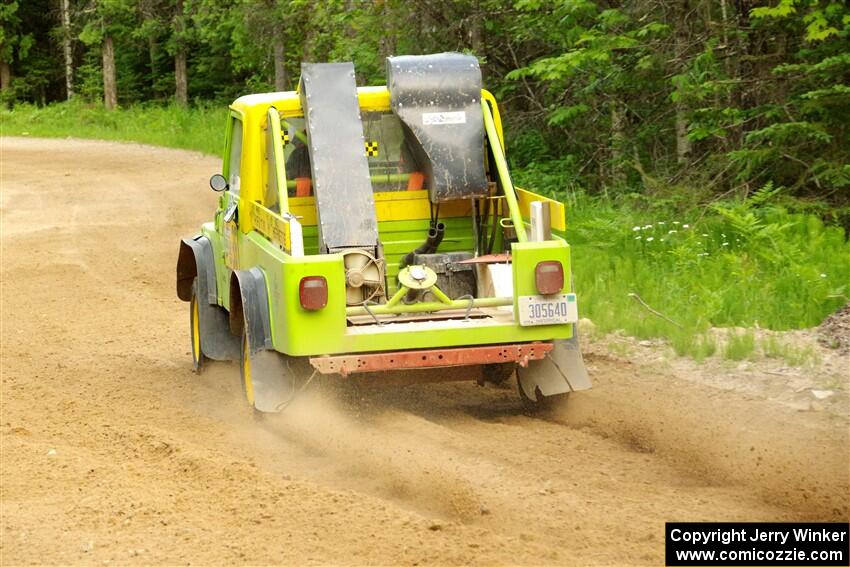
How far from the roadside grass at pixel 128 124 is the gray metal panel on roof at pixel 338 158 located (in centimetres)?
2007

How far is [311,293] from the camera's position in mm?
7426

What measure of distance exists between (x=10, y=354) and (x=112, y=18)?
36.5 metres

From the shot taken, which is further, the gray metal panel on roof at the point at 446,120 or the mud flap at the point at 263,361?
the gray metal panel on roof at the point at 446,120

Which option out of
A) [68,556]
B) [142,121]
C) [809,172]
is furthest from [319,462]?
[142,121]

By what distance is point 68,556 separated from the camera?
5.68m


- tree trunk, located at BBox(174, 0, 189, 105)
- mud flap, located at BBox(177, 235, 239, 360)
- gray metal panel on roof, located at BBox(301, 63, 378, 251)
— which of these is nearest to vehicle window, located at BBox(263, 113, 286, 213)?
gray metal panel on roof, located at BBox(301, 63, 378, 251)

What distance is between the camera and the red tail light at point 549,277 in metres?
7.69

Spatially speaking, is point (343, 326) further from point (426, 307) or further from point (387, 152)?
point (387, 152)

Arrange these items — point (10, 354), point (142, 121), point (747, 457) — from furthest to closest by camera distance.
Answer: point (142, 121)
point (10, 354)
point (747, 457)

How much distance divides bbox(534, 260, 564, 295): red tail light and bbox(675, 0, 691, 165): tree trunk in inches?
274

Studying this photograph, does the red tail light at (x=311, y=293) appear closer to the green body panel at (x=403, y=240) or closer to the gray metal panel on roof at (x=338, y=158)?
the gray metal panel on roof at (x=338, y=158)

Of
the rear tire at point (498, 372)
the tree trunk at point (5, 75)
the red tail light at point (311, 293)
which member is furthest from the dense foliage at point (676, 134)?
the tree trunk at point (5, 75)

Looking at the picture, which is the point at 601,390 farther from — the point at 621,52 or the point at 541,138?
the point at 541,138

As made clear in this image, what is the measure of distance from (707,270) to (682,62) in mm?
4085
